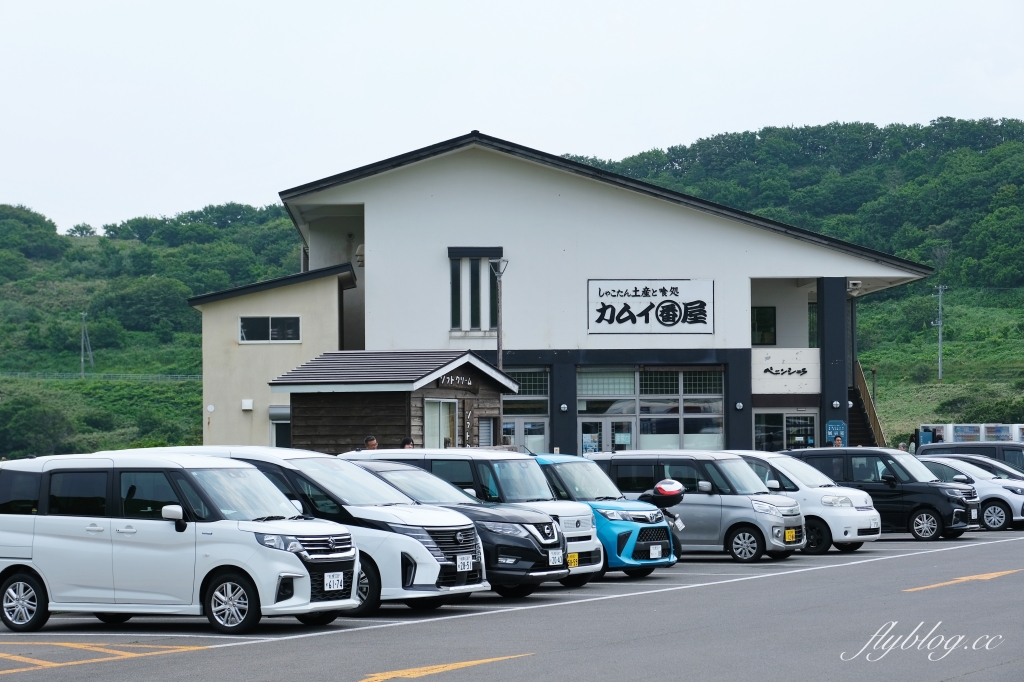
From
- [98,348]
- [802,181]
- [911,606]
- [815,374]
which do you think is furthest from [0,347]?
[911,606]

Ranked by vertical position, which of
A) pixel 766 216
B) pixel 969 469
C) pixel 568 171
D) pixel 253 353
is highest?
pixel 766 216

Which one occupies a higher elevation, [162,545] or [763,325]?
[763,325]

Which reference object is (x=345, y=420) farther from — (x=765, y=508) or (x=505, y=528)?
(x=505, y=528)

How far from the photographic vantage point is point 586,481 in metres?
19.4

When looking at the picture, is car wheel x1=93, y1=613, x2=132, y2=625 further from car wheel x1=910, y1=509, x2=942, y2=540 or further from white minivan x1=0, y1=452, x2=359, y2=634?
car wheel x1=910, y1=509, x2=942, y2=540

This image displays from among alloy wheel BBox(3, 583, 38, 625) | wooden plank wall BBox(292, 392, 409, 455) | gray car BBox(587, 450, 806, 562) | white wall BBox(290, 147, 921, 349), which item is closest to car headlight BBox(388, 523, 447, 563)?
alloy wheel BBox(3, 583, 38, 625)

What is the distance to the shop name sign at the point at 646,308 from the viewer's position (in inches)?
1626

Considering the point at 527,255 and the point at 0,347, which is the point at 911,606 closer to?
the point at 527,255

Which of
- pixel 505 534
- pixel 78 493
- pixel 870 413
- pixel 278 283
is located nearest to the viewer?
pixel 78 493

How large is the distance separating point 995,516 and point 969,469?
114 centimetres

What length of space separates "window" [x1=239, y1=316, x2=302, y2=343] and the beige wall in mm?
153

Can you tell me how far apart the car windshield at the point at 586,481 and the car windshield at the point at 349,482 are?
3.84 m

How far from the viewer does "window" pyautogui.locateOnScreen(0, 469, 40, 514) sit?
45.8ft

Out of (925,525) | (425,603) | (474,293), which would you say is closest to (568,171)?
(474,293)
